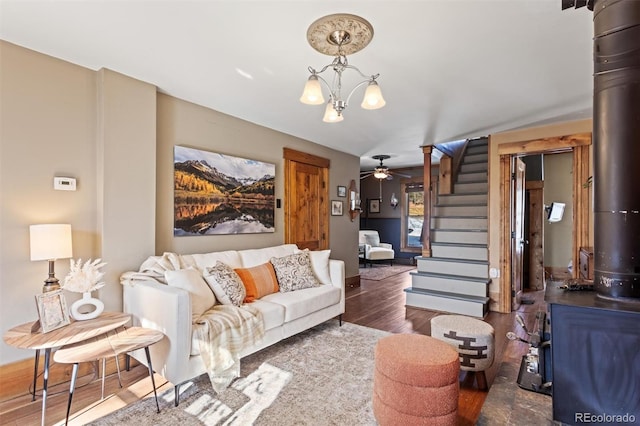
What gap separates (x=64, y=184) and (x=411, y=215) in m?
7.54

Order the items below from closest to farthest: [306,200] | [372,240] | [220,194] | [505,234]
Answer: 1. [220,194]
2. [505,234]
3. [306,200]
4. [372,240]

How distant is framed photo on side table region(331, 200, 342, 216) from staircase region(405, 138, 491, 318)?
1.50 meters

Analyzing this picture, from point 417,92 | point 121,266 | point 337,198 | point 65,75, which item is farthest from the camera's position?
point 337,198

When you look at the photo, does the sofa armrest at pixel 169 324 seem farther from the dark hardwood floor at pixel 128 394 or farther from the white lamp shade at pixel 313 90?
the white lamp shade at pixel 313 90

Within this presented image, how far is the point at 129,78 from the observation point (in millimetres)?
2586

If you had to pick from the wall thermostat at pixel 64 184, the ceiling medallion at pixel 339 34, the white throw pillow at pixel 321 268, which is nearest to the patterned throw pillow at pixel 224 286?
the white throw pillow at pixel 321 268

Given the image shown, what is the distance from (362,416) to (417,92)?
2.63 meters

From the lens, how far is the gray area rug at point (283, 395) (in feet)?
6.07

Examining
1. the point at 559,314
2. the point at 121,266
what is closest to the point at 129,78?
the point at 121,266

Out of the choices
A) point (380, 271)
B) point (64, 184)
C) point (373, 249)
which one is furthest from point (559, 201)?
point (64, 184)

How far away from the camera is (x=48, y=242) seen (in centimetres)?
202

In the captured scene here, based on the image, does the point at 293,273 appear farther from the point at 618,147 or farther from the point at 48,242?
the point at 618,147

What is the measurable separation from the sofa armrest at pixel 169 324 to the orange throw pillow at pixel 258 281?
2.52 feet

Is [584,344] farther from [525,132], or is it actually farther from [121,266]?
[525,132]
